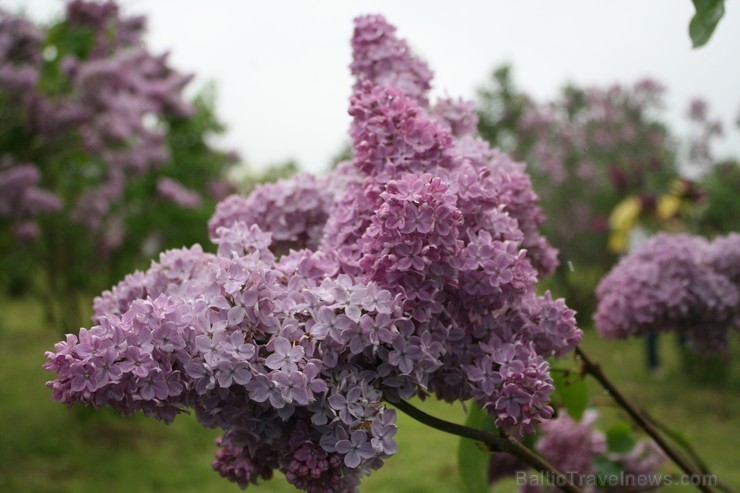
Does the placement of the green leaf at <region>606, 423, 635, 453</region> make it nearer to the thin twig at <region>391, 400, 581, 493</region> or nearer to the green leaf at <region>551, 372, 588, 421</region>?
the green leaf at <region>551, 372, 588, 421</region>

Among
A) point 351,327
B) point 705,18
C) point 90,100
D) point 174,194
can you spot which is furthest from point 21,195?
point 705,18

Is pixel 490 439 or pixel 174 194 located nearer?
pixel 490 439

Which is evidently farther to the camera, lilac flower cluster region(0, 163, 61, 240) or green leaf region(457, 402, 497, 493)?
lilac flower cluster region(0, 163, 61, 240)

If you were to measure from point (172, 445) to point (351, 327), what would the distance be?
213 inches

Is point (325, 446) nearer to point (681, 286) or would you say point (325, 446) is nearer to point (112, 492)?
point (681, 286)

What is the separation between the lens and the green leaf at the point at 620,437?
6.01 ft

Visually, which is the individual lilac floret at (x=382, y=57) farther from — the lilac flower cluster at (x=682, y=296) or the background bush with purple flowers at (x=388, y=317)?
the lilac flower cluster at (x=682, y=296)

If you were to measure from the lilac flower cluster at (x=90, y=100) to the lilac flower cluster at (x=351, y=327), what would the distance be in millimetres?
2111

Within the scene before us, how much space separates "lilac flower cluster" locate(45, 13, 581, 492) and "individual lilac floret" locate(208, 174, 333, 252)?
0.16m

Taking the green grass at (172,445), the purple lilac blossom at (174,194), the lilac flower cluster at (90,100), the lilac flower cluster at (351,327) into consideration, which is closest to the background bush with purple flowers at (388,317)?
the lilac flower cluster at (351,327)

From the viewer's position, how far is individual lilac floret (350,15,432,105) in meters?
1.23

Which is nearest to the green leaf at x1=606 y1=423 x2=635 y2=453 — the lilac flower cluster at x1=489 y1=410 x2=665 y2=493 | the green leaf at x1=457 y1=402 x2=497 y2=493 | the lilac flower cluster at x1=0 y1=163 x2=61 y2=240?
the lilac flower cluster at x1=489 y1=410 x2=665 y2=493

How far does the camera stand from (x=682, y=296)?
1.45 m

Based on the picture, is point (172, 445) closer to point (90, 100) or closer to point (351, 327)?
point (90, 100)
